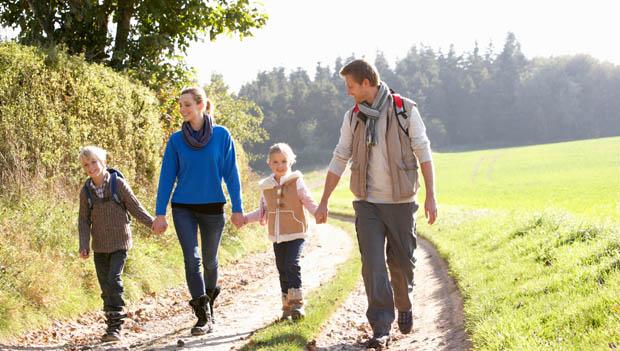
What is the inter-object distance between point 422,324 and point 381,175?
221 centimetres

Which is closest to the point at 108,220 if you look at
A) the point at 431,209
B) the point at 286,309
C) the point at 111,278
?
the point at 111,278

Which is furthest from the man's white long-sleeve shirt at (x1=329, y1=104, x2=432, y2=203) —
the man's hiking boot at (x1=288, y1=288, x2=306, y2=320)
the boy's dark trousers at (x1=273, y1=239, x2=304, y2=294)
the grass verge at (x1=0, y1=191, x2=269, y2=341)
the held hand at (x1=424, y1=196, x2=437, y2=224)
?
the grass verge at (x1=0, y1=191, x2=269, y2=341)

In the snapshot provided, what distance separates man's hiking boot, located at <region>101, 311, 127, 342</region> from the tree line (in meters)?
91.7

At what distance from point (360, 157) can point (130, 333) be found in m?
3.42

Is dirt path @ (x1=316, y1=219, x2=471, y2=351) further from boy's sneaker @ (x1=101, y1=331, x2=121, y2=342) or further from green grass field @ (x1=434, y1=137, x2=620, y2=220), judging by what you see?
green grass field @ (x1=434, y1=137, x2=620, y2=220)

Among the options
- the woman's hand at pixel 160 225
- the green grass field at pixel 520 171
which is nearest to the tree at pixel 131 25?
the woman's hand at pixel 160 225

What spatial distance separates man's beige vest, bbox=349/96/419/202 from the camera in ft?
19.4

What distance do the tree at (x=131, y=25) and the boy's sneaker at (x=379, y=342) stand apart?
9.61 metres

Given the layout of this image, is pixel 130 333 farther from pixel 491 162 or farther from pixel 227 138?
pixel 491 162

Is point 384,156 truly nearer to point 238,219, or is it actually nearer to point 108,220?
point 238,219

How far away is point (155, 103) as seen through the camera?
13.3 meters

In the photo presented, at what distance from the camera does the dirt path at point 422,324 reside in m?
6.24

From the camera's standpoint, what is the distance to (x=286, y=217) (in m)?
7.35

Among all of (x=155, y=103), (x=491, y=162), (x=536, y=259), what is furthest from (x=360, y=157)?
(x=491, y=162)
